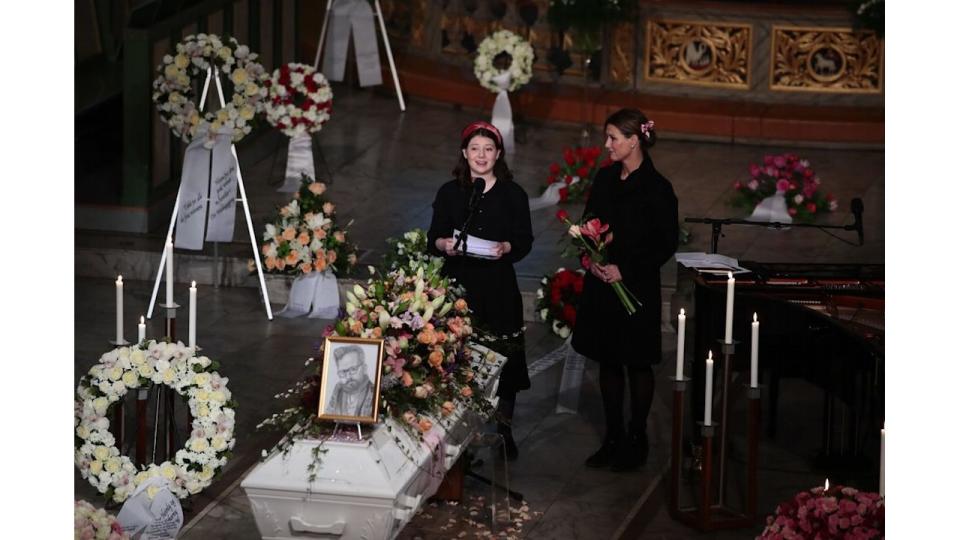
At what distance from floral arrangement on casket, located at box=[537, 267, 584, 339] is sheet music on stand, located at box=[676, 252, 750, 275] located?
1.03 meters

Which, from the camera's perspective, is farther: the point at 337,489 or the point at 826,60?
the point at 826,60

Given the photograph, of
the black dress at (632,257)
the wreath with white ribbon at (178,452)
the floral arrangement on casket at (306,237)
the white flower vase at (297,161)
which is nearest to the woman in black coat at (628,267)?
the black dress at (632,257)

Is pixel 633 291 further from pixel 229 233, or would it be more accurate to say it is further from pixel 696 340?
pixel 229 233

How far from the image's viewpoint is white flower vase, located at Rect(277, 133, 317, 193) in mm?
12805

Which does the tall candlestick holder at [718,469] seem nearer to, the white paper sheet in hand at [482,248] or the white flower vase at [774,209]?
the white paper sheet in hand at [482,248]

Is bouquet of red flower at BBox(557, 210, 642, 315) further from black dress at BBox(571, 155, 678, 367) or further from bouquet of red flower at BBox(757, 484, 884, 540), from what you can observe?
bouquet of red flower at BBox(757, 484, 884, 540)

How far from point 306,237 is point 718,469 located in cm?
339

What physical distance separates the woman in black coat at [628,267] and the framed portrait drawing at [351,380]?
68.1 inches

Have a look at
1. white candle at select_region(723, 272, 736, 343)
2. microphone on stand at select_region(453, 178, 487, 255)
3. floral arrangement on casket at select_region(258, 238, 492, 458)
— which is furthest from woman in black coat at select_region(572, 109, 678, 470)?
floral arrangement on casket at select_region(258, 238, 492, 458)

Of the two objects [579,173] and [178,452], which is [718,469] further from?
[579,173]

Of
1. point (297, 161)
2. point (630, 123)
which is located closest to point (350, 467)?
point (630, 123)

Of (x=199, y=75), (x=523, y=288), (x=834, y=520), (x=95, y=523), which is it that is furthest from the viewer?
(x=523, y=288)

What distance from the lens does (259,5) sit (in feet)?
44.4

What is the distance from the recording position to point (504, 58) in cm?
1383
